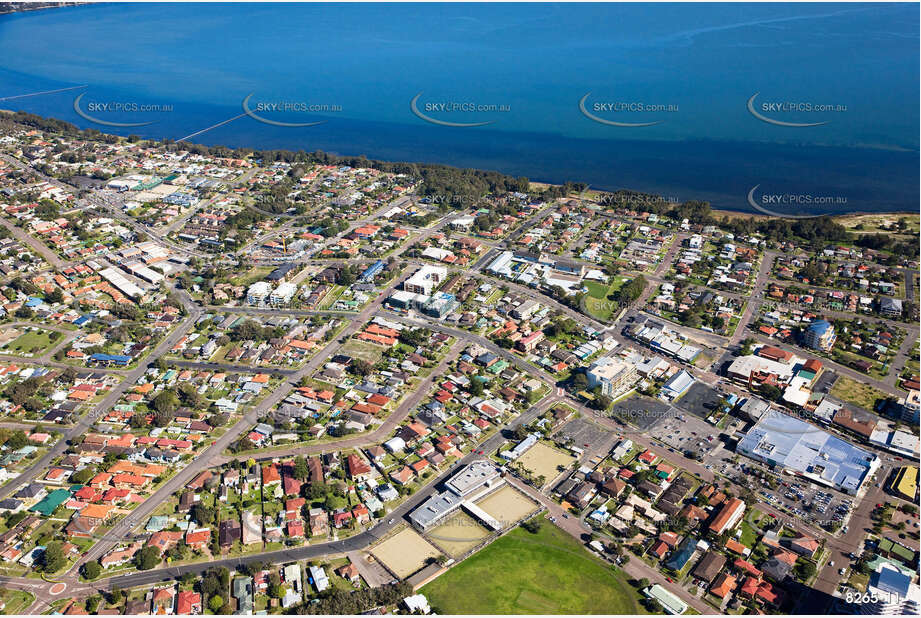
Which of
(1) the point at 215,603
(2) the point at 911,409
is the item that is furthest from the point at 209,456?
(2) the point at 911,409

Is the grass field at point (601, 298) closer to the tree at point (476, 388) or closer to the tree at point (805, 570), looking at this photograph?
the tree at point (476, 388)

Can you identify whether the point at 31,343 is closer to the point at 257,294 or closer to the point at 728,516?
the point at 257,294

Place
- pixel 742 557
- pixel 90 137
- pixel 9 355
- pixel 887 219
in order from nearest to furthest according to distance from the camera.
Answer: pixel 742 557
pixel 9 355
pixel 887 219
pixel 90 137

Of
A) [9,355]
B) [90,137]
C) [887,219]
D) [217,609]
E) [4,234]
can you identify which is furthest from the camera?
[90,137]

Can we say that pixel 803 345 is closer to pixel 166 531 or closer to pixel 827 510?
pixel 827 510

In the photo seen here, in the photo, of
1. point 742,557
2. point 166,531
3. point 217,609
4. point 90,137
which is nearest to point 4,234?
point 90,137

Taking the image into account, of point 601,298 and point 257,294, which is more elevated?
point 601,298

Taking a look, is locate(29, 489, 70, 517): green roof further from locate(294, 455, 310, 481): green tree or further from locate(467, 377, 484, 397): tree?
locate(467, 377, 484, 397): tree
